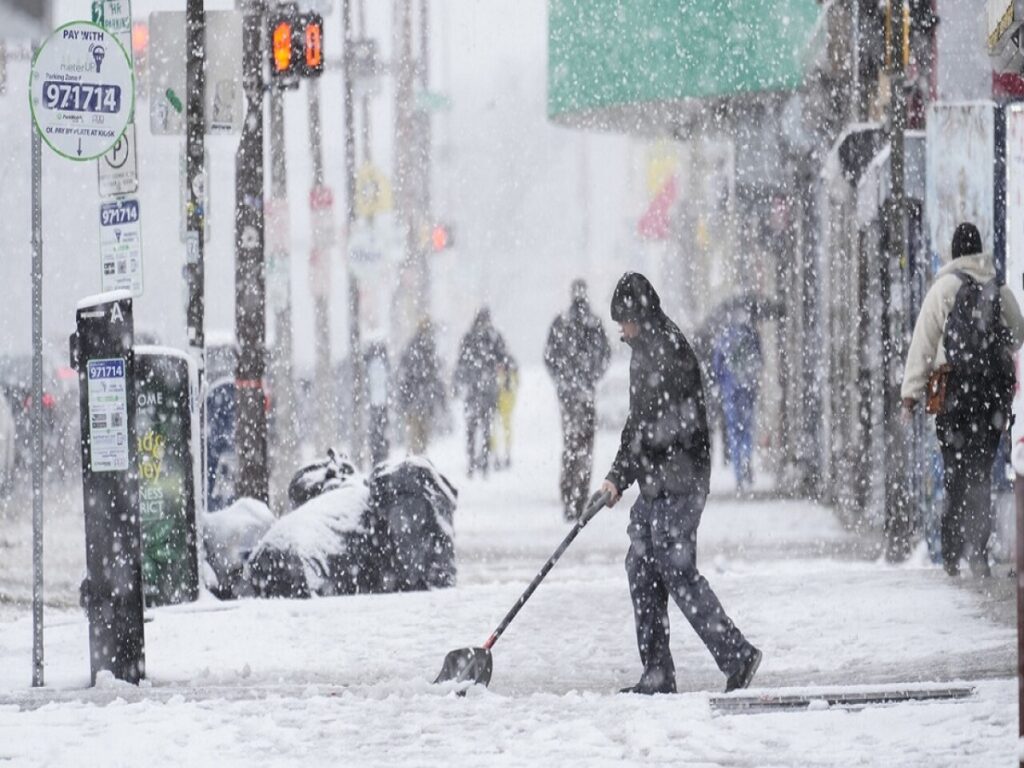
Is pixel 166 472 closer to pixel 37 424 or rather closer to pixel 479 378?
pixel 37 424

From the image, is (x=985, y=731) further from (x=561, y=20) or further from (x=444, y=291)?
(x=444, y=291)

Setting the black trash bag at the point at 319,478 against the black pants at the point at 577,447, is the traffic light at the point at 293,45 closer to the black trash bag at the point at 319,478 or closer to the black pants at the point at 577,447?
the black trash bag at the point at 319,478

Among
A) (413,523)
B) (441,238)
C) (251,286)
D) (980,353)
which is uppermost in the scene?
(441,238)

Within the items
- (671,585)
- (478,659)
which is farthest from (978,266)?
(478,659)

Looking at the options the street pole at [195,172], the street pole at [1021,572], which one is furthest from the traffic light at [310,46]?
the street pole at [1021,572]

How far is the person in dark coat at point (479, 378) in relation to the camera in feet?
87.7

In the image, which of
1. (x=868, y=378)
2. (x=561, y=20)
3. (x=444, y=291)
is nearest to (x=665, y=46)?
(x=561, y=20)

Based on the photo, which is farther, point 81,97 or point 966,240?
point 966,240

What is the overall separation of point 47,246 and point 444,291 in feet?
172

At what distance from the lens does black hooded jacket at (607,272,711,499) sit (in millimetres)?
8875

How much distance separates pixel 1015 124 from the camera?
12234mm

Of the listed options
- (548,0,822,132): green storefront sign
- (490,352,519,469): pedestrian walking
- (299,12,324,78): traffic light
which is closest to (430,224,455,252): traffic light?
(490,352,519,469): pedestrian walking

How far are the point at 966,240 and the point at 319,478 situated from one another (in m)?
4.69

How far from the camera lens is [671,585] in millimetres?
8906
